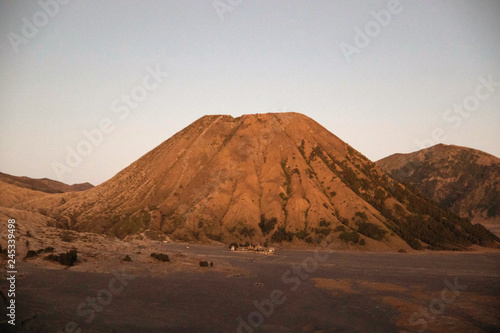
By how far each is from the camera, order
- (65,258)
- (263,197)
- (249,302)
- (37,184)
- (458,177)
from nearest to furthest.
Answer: (249,302)
(65,258)
(263,197)
(458,177)
(37,184)

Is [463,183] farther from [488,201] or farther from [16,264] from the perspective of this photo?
[16,264]

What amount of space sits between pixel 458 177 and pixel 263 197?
4476 inches

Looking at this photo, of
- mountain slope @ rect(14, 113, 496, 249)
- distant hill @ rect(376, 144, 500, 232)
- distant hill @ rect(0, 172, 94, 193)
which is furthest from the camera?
distant hill @ rect(0, 172, 94, 193)

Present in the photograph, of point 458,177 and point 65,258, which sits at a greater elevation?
point 458,177

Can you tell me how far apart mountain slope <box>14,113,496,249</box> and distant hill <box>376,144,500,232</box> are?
4856cm

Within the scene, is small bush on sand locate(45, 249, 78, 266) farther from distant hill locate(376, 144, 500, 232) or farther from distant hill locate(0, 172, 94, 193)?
distant hill locate(0, 172, 94, 193)

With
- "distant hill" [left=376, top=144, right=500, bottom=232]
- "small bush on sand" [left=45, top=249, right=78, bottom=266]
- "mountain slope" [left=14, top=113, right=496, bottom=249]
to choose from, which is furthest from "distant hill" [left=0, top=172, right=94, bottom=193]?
"distant hill" [left=376, top=144, right=500, bottom=232]

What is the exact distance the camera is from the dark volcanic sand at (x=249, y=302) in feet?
58.1

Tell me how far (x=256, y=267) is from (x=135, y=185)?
7380 centimetres

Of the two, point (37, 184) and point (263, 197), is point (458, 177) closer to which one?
point (263, 197)

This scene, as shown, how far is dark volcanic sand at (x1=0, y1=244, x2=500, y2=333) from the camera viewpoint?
17719mm

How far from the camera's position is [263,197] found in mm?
86062

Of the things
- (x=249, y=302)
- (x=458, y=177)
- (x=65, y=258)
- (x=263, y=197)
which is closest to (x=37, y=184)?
(x=263, y=197)

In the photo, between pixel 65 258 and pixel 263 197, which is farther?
pixel 263 197
